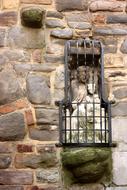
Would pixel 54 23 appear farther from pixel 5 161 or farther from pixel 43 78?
pixel 5 161

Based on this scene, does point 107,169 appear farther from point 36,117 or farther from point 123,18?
point 123,18

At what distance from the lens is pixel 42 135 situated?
373cm

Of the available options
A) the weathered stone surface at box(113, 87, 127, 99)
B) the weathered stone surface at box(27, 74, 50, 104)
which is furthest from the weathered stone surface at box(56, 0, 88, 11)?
the weathered stone surface at box(113, 87, 127, 99)

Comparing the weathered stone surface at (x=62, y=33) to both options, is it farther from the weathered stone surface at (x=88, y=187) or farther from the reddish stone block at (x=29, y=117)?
the weathered stone surface at (x=88, y=187)

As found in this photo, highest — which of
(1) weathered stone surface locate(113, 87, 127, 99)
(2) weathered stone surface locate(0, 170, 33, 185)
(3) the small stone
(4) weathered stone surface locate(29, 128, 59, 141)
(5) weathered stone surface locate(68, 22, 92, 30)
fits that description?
(5) weathered stone surface locate(68, 22, 92, 30)

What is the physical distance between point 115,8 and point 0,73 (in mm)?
1169

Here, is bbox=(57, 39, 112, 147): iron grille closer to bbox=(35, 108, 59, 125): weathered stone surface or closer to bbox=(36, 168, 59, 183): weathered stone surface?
bbox=(35, 108, 59, 125): weathered stone surface

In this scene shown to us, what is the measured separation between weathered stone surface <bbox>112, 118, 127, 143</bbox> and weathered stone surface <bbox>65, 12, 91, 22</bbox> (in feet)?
3.02

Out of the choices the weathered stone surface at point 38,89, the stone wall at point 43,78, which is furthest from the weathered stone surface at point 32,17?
the weathered stone surface at point 38,89

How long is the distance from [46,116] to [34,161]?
1.26 feet

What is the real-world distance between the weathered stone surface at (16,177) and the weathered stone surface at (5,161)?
4cm

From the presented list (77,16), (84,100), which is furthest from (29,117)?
(77,16)

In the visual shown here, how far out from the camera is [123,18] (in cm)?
401

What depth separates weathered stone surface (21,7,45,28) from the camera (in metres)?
3.86
